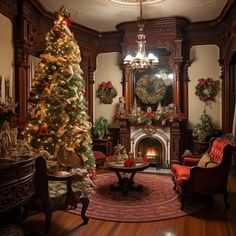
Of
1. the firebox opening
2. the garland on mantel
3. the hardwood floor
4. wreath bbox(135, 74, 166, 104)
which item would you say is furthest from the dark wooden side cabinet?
wreath bbox(135, 74, 166, 104)

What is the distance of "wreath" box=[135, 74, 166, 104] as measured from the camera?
7.48 m

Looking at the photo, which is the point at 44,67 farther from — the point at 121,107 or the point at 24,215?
the point at 121,107

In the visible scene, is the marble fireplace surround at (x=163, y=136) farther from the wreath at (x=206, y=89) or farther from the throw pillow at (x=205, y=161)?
the throw pillow at (x=205, y=161)

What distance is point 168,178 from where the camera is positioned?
615cm

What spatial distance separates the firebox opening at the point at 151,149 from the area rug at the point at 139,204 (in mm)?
1554

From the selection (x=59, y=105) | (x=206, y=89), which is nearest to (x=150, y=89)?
(x=206, y=89)

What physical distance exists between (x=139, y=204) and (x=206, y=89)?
403 cm

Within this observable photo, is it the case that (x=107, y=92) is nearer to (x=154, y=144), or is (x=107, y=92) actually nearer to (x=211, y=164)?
(x=154, y=144)

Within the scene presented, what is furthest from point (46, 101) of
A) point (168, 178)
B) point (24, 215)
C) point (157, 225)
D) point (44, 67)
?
point (168, 178)

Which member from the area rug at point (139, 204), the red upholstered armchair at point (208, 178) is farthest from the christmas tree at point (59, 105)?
the red upholstered armchair at point (208, 178)

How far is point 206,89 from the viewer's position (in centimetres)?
718

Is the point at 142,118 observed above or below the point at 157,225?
above

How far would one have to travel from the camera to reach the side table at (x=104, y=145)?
7.55 m

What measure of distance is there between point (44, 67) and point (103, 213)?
8.80 feet
